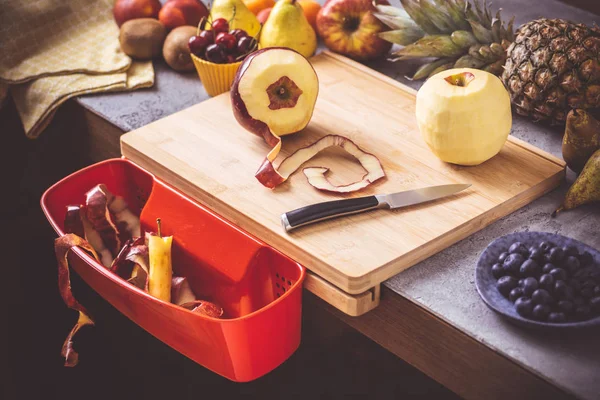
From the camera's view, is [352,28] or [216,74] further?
[352,28]

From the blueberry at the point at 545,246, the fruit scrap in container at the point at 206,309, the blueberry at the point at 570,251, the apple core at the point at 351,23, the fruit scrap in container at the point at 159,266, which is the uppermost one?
the apple core at the point at 351,23

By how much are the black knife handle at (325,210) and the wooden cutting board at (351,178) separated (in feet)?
0.05

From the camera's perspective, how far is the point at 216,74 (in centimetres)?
147

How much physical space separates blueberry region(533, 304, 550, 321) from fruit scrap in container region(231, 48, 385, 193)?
0.36 metres

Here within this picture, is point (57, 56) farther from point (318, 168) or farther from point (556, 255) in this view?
point (556, 255)

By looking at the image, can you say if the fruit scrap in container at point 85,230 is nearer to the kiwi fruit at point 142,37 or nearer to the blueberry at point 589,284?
the kiwi fruit at point 142,37

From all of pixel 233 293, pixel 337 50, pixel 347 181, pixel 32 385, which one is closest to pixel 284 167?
pixel 347 181

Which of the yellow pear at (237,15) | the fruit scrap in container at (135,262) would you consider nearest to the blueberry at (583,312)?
the fruit scrap in container at (135,262)

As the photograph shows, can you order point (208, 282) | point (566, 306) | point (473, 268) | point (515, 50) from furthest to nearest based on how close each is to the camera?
point (515, 50)
point (208, 282)
point (473, 268)
point (566, 306)

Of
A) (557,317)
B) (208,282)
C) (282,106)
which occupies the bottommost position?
(208,282)

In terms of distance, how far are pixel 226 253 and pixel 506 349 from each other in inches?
17.8

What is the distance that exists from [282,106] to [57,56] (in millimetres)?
674

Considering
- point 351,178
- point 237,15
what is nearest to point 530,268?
point 351,178

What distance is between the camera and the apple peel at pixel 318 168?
119 cm
